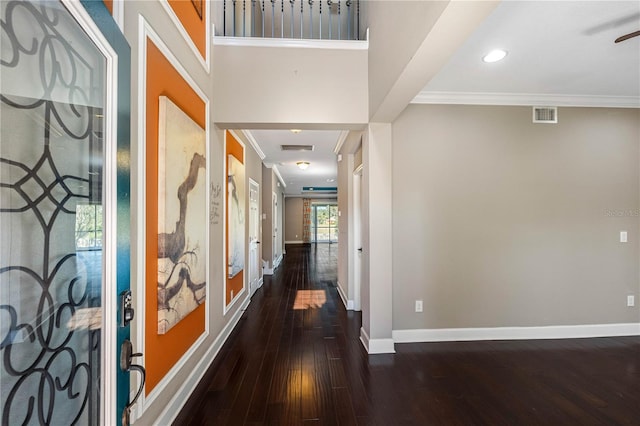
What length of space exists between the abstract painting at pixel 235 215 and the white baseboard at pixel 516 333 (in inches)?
86.4

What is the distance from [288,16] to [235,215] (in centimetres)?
293

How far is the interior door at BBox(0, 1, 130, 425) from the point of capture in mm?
607

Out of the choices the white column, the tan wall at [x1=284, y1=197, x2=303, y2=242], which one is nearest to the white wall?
the white column

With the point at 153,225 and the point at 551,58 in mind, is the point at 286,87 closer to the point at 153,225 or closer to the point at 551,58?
the point at 153,225

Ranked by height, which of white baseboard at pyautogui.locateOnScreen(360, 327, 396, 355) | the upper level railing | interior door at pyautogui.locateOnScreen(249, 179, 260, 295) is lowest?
white baseboard at pyautogui.locateOnScreen(360, 327, 396, 355)

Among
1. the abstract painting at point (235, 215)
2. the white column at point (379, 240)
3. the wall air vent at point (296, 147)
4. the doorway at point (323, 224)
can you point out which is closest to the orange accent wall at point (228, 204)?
the abstract painting at point (235, 215)

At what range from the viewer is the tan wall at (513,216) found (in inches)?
119

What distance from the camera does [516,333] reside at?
3062 millimetres

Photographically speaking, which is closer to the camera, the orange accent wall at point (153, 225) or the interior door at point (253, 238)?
the orange accent wall at point (153, 225)

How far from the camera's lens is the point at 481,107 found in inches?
121

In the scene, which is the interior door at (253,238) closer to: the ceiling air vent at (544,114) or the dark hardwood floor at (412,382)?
the dark hardwood floor at (412,382)

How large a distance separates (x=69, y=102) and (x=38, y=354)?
70 cm

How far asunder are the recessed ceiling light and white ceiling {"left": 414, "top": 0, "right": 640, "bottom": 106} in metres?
0.05

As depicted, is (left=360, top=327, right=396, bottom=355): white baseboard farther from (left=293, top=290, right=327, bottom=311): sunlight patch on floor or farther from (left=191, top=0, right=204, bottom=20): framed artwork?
(left=191, top=0, right=204, bottom=20): framed artwork
